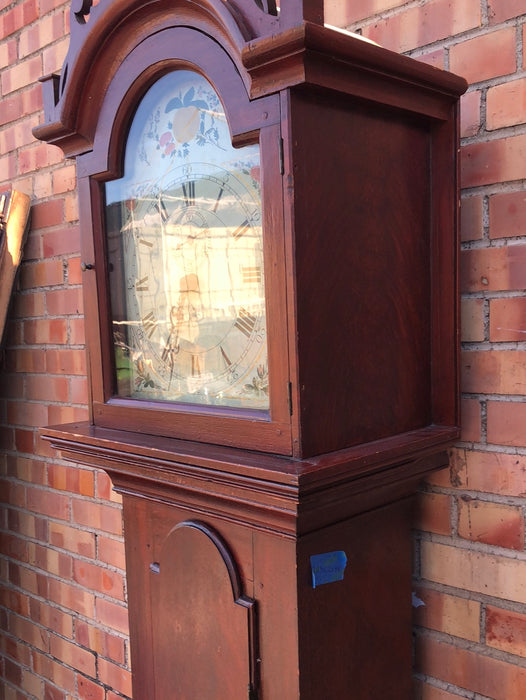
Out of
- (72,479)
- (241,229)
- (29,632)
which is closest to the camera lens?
(241,229)

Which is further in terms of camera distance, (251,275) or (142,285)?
(142,285)

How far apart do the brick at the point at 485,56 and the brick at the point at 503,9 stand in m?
0.02

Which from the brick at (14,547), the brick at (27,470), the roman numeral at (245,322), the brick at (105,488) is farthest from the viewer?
the brick at (14,547)

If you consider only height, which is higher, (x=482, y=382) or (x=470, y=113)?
(x=470, y=113)

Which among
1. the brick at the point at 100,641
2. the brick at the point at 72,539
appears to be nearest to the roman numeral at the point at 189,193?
the brick at the point at 72,539

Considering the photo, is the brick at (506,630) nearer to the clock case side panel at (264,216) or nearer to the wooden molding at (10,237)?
the clock case side panel at (264,216)

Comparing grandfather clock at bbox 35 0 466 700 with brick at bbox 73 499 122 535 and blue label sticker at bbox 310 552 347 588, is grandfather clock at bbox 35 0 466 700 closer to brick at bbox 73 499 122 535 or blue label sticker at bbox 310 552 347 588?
blue label sticker at bbox 310 552 347 588

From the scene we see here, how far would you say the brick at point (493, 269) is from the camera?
1.05m

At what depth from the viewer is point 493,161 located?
3.51 ft

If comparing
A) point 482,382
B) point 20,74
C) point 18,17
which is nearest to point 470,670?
point 482,382

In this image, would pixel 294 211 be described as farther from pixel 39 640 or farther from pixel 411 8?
pixel 39 640

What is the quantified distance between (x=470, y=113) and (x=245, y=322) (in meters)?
0.53

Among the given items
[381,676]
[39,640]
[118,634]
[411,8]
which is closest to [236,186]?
[411,8]

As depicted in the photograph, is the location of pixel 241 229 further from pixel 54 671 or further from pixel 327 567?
pixel 54 671
